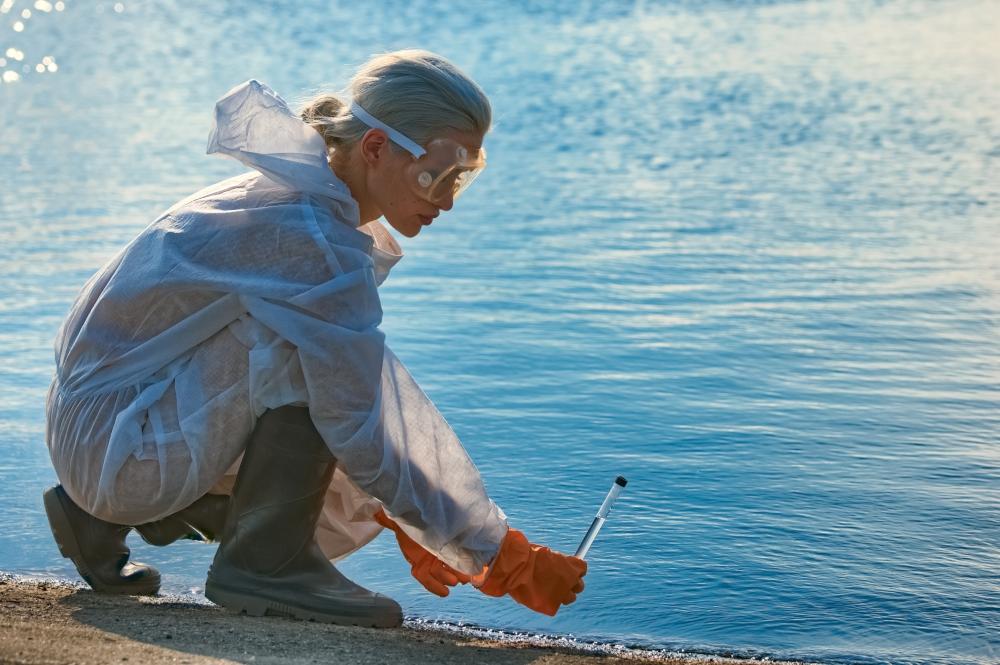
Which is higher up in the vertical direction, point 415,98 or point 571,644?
point 415,98

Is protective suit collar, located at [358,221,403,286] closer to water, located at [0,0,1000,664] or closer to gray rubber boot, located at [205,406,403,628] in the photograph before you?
gray rubber boot, located at [205,406,403,628]

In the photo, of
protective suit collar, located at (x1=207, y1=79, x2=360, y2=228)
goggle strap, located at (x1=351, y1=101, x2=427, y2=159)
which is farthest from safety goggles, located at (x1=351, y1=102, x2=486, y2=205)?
protective suit collar, located at (x1=207, y1=79, x2=360, y2=228)

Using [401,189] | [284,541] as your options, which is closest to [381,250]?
[401,189]

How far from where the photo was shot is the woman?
268cm

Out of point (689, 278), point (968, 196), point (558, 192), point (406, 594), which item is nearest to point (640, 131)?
point (558, 192)

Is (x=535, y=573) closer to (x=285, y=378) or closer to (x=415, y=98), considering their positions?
(x=285, y=378)

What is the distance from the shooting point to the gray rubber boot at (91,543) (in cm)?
289

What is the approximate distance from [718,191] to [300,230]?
517cm

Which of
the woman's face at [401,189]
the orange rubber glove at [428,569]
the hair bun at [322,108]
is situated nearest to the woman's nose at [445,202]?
the woman's face at [401,189]

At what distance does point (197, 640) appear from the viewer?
251 centimetres

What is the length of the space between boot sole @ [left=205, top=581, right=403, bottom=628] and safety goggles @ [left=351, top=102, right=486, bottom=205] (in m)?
0.81

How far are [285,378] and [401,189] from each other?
17.8 inches

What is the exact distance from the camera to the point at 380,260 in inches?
116

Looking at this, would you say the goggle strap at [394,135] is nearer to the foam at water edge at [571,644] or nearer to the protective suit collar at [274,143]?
the protective suit collar at [274,143]
